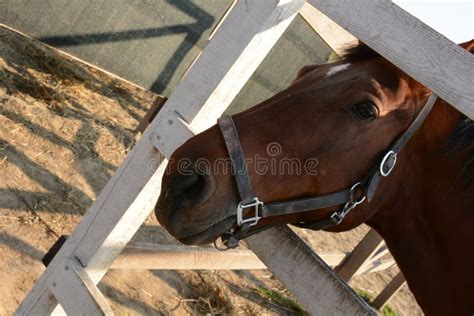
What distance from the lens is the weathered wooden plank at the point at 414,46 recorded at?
144cm

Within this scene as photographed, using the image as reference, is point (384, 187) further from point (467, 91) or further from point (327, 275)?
point (467, 91)

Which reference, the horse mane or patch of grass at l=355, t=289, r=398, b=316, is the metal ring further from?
patch of grass at l=355, t=289, r=398, b=316

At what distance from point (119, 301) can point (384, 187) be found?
208 centimetres

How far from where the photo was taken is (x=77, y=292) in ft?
6.81

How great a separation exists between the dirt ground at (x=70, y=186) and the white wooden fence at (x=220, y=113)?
106cm

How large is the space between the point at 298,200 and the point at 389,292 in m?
3.36

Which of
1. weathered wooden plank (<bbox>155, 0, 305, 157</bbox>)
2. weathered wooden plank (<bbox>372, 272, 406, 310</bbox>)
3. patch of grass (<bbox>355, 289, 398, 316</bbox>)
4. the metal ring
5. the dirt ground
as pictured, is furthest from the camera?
patch of grass (<bbox>355, 289, 398, 316</bbox>)

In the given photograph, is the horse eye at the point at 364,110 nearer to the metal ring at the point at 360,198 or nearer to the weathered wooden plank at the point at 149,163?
the metal ring at the point at 360,198

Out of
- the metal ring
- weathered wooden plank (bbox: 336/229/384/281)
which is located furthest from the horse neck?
weathered wooden plank (bbox: 336/229/384/281)

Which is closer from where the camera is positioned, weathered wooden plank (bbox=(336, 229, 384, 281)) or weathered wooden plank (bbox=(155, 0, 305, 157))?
weathered wooden plank (bbox=(155, 0, 305, 157))

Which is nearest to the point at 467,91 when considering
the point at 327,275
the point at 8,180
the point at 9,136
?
the point at 327,275

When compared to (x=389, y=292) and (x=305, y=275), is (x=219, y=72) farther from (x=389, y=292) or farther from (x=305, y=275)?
(x=389, y=292)

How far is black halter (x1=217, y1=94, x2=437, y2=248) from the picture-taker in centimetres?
179

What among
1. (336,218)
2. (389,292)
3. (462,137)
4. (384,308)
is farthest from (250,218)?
(384,308)
